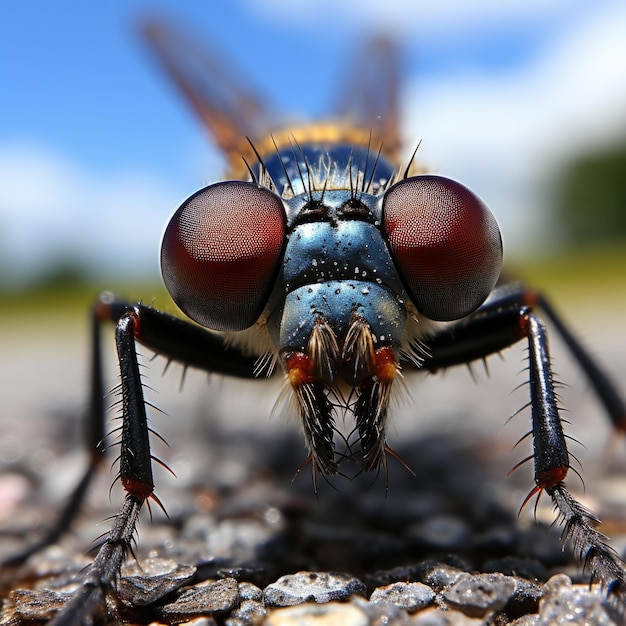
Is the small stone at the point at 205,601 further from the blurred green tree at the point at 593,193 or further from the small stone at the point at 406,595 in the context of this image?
the blurred green tree at the point at 593,193

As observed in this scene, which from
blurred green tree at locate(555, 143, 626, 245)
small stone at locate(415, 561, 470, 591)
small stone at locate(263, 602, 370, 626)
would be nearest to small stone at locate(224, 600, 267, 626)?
small stone at locate(263, 602, 370, 626)

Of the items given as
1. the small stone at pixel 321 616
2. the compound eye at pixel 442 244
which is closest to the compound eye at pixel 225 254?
the compound eye at pixel 442 244

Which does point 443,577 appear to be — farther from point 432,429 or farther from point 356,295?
point 432,429

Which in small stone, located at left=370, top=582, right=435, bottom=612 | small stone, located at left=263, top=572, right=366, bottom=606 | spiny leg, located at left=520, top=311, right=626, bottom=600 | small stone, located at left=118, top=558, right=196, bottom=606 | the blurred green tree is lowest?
small stone, located at left=370, top=582, right=435, bottom=612

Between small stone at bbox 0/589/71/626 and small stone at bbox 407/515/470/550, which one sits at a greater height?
small stone at bbox 407/515/470/550

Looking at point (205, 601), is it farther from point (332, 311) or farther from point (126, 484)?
point (332, 311)

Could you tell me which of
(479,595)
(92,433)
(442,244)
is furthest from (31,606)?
(442,244)

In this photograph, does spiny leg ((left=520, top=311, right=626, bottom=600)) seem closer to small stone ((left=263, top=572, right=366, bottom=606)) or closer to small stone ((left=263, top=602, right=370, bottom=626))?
small stone ((left=263, top=572, right=366, bottom=606))
